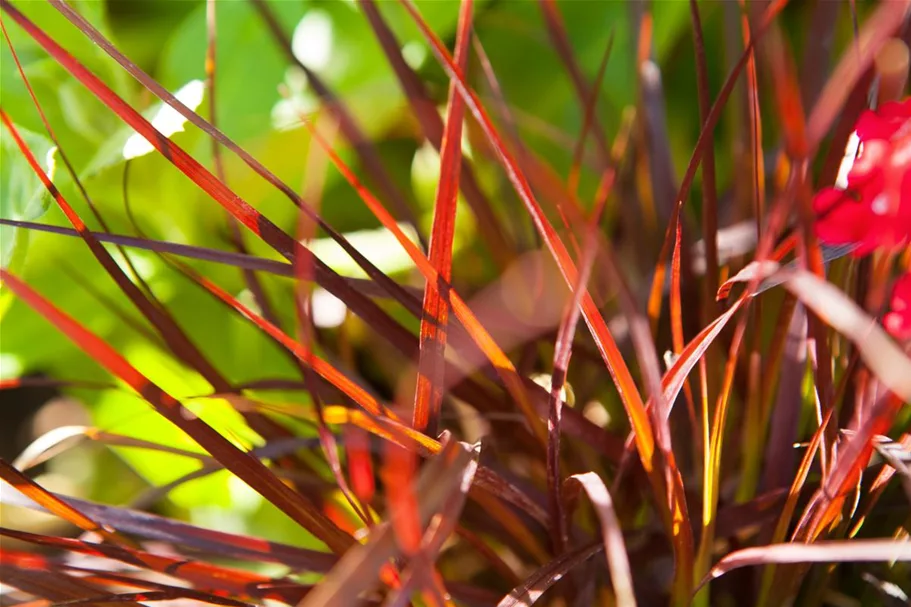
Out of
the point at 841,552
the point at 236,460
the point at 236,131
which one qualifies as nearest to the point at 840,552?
the point at 841,552

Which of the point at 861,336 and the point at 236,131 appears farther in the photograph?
the point at 236,131

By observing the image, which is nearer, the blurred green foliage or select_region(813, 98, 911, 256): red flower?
select_region(813, 98, 911, 256): red flower

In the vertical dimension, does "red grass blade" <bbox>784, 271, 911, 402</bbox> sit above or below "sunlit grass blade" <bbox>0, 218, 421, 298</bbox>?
below

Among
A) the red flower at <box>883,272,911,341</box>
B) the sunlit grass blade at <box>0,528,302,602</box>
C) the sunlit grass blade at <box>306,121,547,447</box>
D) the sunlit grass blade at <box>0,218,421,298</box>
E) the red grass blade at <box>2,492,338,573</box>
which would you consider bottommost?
the sunlit grass blade at <box>0,528,302,602</box>

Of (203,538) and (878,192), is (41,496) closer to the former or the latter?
(203,538)

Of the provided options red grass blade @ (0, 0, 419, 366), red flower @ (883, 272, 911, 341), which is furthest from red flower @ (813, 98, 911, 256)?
red grass blade @ (0, 0, 419, 366)

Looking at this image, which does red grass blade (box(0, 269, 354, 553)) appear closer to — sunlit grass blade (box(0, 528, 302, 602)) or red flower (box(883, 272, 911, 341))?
sunlit grass blade (box(0, 528, 302, 602))

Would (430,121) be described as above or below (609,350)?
above
